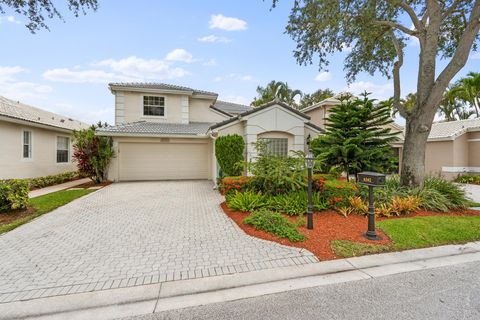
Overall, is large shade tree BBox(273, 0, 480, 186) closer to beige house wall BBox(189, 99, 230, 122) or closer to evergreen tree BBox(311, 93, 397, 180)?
evergreen tree BBox(311, 93, 397, 180)

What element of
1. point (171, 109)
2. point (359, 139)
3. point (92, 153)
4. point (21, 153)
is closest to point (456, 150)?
point (359, 139)

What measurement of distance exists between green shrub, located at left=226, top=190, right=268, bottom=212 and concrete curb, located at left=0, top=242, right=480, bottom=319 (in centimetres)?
291

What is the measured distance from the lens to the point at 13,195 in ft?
22.0

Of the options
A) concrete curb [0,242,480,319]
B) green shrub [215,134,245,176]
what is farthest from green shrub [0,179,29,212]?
green shrub [215,134,245,176]

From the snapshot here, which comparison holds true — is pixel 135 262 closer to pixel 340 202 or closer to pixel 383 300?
pixel 383 300

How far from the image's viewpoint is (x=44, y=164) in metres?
12.6

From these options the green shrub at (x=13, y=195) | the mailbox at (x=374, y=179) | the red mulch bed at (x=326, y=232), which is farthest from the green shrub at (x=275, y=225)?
the green shrub at (x=13, y=195)

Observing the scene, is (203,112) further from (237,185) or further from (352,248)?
(352,248)

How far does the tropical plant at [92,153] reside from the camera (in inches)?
472

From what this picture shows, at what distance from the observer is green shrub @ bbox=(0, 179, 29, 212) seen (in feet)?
21.9

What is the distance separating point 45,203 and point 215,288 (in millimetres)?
8160

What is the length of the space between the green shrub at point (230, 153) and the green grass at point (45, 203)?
6.23 meters

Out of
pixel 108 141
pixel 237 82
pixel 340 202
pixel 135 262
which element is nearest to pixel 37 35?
pixel 108 141

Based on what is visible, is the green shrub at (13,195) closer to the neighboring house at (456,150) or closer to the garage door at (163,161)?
the garage door at (163,161)
